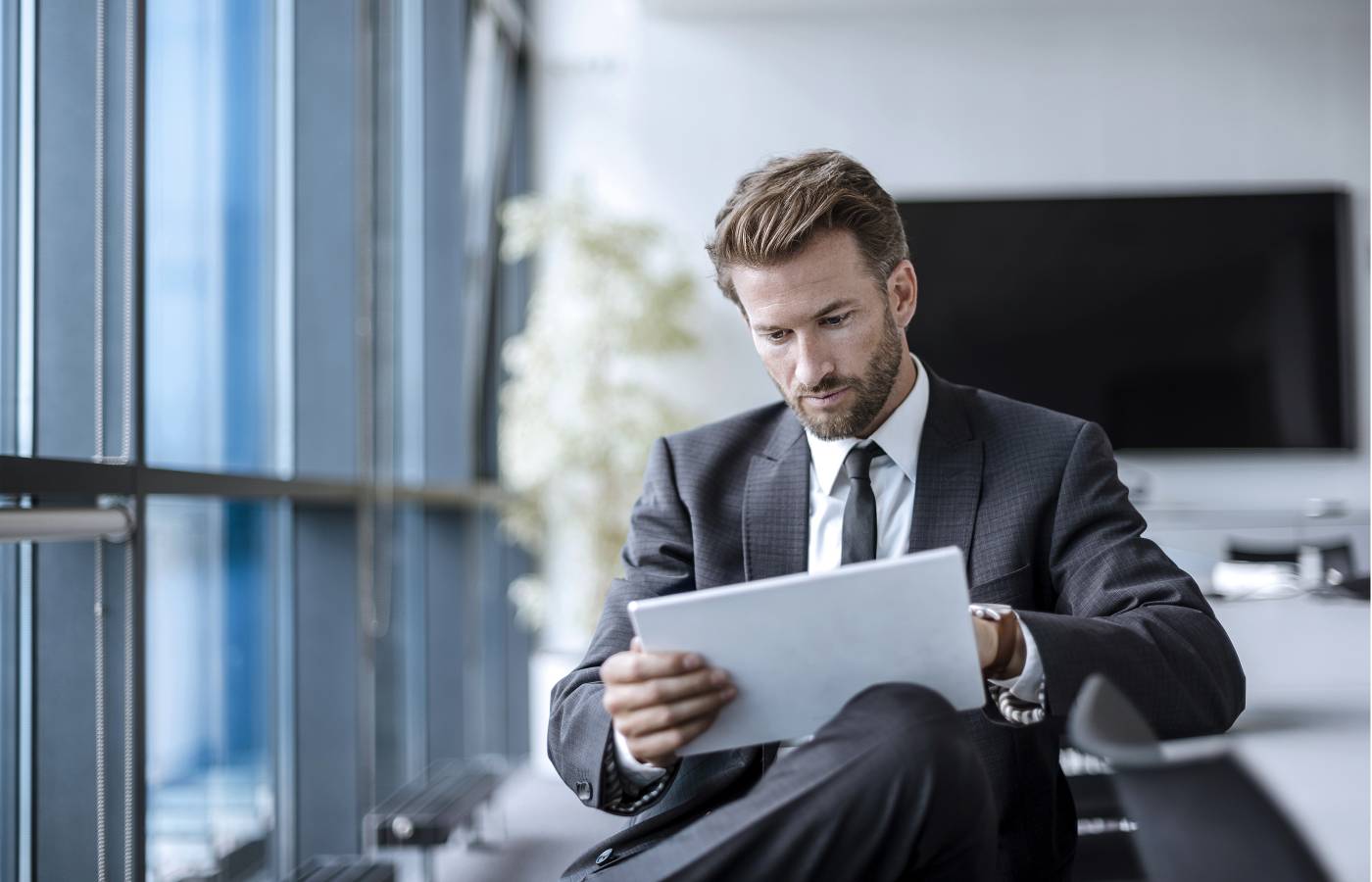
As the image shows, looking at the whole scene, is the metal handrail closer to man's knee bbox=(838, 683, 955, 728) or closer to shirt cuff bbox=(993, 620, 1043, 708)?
man's knee bbox=(838, 683, 955, 728)

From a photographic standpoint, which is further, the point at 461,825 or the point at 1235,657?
the point at 461,825

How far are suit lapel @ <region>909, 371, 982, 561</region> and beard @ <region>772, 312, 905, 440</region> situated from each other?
0.08 metres

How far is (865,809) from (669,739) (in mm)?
194

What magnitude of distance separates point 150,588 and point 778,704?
5.33 feet

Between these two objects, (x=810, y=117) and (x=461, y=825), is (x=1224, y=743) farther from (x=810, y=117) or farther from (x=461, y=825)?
(x=810, y=117)

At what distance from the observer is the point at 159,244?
2375mm

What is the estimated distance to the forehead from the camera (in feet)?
4.89

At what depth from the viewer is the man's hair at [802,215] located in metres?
1.48

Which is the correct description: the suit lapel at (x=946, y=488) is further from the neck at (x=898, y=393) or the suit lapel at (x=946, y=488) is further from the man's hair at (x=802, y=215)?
the man's hair at (x=802, y=215)

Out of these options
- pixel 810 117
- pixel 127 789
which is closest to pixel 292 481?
pixel 127 789

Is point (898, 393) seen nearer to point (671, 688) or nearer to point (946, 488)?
point (946, 488)

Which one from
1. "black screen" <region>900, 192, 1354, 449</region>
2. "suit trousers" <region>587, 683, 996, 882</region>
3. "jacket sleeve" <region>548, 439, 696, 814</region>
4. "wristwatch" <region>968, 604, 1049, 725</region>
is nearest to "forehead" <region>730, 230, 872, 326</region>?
"jacket sleeve" <region>548, 439, 696, 814</region>

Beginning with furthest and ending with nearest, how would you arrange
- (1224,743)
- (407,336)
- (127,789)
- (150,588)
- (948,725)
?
(407,336)
(150,588)
(127,789)
(948,725)
(1224,743)

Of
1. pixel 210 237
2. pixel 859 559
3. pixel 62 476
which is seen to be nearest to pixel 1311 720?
pixel 859 559
